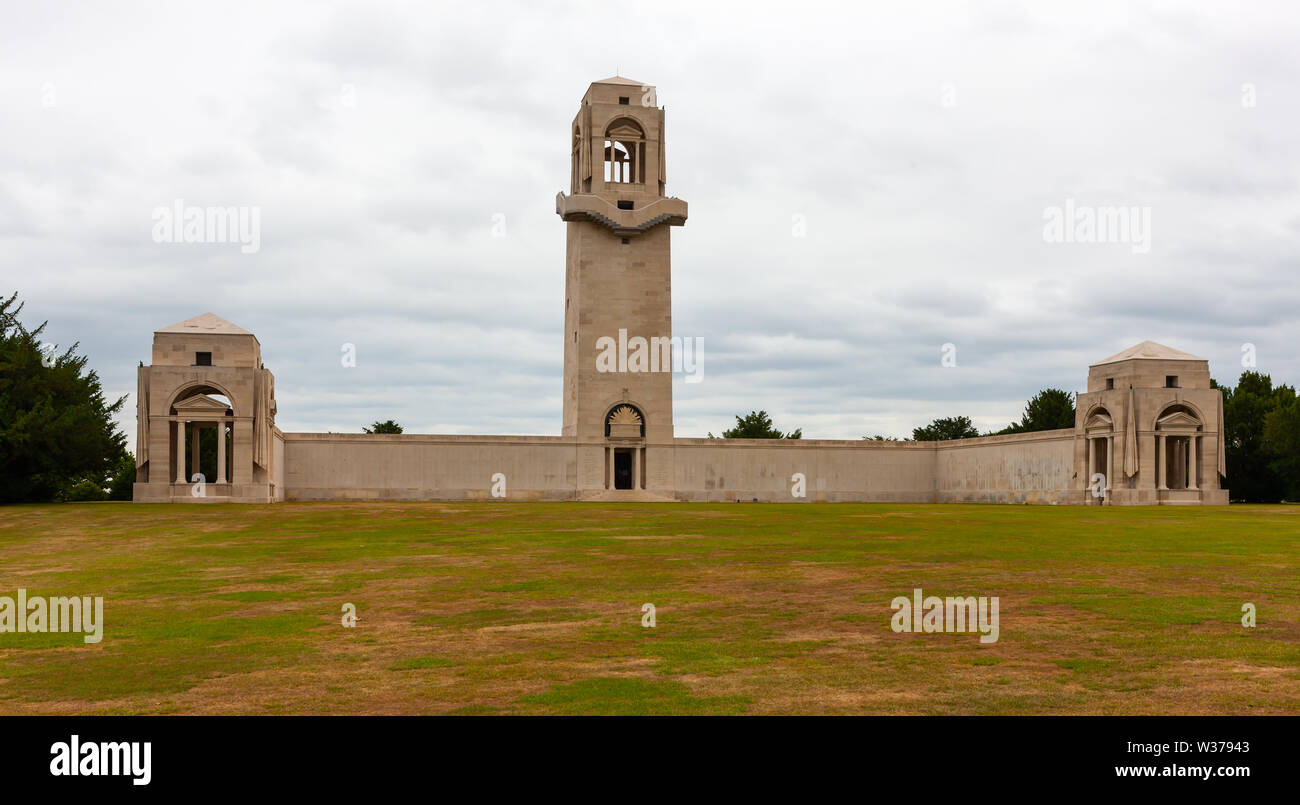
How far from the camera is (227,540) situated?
32.4m

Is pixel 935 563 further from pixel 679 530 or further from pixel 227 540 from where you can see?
pixel 227 540

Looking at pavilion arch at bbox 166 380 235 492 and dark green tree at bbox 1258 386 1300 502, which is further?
dark green tree at bbox 1258 386 1300 502

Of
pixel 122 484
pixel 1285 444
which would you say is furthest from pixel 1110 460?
pixel 122 484

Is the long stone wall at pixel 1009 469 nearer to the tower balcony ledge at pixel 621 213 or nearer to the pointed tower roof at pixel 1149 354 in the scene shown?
the pointed tower roof at pixel 1149 354

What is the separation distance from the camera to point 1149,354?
65.5 m

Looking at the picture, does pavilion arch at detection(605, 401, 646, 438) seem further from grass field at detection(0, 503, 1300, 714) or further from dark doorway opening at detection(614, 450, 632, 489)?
grass field at detection(0, 503, 1300, 714)

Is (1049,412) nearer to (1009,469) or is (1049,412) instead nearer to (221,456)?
(1009,469)

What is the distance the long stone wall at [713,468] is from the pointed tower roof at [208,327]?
11980 mm

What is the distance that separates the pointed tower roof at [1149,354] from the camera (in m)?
65.2

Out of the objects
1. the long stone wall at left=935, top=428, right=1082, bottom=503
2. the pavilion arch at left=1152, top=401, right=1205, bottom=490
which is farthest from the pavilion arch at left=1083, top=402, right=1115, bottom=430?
the pavilion arch at left=1152, top=401, right=1205, bottom=490

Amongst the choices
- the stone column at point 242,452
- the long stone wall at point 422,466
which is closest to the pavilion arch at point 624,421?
the long stone wall at point 422,466

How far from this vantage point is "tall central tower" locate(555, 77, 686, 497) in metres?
76.4

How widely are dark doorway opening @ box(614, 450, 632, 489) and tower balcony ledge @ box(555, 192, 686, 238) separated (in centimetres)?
1538

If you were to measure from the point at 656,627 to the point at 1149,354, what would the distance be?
58.1 meters
